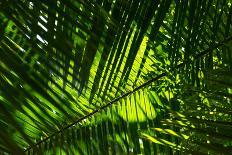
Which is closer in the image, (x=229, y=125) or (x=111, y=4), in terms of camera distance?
(x=229, y=125)

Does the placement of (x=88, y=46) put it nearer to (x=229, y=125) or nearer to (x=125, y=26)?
(x=125, y=26)

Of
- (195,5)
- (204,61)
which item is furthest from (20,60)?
(204,61)

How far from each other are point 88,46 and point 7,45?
21 centimetres

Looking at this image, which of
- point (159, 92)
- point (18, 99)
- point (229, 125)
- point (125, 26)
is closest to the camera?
point (18, 99)

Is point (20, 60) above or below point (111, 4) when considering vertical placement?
below

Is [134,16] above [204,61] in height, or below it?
below

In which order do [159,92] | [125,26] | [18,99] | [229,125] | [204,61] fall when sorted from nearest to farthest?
[18,99]
[229,125]
[125,26]
[204,61]
[159,92]

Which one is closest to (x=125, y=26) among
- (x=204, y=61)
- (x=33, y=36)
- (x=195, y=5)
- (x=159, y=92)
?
(x=195, y=5)

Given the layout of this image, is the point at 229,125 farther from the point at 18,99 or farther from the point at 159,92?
the point at 159,92

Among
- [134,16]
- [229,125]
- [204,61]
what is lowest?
[229,125]

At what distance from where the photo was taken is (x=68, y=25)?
79cm

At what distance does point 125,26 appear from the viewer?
93 cm

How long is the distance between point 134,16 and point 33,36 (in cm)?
30

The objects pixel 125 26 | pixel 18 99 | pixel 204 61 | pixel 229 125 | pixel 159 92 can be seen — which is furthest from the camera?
pixel 159 92
